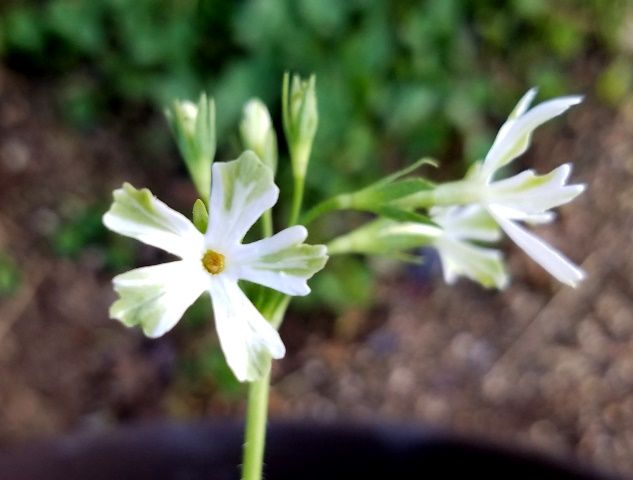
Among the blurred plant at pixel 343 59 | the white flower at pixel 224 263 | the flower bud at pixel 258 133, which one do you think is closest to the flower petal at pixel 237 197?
the white flower at pixel 224 263

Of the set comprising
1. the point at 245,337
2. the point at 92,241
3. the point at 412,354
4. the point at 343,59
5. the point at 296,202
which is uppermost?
the point at 343,59

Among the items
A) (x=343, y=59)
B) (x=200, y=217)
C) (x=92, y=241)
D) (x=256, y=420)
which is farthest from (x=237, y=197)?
(x=92, y=241)

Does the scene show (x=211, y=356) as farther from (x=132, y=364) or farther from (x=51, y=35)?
(x=51, y=35)

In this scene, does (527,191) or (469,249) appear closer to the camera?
(527,191)

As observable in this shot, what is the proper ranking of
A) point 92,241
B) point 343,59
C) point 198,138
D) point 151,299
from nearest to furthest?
point 151,299 → point 198,138 → point 343,59 → point 92,241

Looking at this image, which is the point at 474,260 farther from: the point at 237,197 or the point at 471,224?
the point at 237,197

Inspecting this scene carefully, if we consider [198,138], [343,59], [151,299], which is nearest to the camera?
[151,299]

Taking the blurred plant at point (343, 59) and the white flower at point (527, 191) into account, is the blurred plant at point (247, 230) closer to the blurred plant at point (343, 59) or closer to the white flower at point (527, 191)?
the white flower at point (527, 191)
